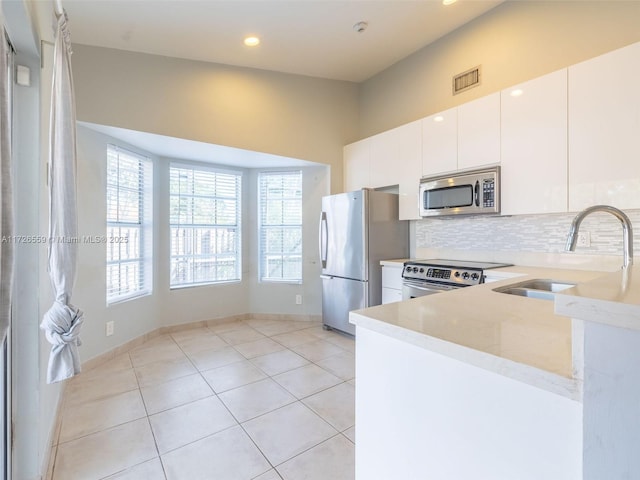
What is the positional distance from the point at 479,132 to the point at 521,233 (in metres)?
0.95

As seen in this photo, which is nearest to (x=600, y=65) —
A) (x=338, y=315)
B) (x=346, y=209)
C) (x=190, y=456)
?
(x=346, y=209)

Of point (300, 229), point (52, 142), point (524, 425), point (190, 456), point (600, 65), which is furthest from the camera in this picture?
point (300, 229)

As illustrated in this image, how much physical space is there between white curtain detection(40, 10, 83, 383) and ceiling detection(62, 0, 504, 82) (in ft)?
4.07

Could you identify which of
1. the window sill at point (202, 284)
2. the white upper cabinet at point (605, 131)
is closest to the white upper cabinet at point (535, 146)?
the white upper cabinet at point (605, 131)

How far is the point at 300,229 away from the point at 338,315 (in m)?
1.30

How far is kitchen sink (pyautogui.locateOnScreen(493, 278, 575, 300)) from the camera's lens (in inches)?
65.0

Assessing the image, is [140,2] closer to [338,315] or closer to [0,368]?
[0,368]

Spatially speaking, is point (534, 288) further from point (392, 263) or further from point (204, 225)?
point (204, 225)

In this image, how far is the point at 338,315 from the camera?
146 inches

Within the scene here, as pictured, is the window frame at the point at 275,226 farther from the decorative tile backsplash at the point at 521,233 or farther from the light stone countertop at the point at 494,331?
the light stone countertop at the point at 494,331

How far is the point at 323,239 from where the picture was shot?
3852 mm

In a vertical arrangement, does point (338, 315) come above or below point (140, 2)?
below

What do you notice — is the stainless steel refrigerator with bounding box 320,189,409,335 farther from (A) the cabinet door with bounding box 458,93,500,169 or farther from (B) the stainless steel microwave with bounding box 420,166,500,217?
(A) the cabinet door with bounding box 458,93,500,169

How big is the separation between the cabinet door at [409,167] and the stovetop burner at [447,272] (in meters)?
0.63
